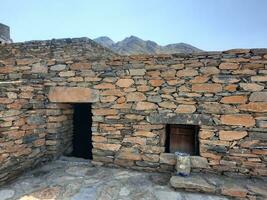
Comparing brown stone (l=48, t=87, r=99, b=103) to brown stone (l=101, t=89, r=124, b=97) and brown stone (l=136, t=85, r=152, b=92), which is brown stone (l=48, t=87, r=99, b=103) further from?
brown stone (l=136, t=85, r=152, b=92)

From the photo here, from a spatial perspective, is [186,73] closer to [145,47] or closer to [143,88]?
[143,88]

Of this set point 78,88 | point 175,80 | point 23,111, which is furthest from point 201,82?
point 23,111

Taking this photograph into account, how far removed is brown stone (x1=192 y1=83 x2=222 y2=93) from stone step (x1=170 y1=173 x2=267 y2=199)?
144 centimetres

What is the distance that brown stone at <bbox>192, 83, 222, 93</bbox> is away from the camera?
4.11 m

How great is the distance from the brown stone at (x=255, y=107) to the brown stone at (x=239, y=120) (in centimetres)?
12

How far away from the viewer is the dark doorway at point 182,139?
15.4 ft

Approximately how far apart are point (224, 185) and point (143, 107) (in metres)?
1.85

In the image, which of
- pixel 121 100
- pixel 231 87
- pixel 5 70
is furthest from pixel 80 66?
pixel 231 87

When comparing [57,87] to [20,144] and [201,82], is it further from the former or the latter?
[201,82]

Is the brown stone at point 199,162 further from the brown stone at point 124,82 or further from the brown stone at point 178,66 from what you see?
the brown stone at point 124,82

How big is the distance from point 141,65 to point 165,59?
1.49ft

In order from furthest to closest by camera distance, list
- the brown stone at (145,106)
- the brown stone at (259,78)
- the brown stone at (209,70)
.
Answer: the brown stone at (145,106) → the brown stone at (209,70) → the brown stone at (259,78)

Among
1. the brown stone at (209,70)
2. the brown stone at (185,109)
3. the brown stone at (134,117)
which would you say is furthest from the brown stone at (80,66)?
the brown stone at (209,70)

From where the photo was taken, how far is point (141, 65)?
14.8ft
